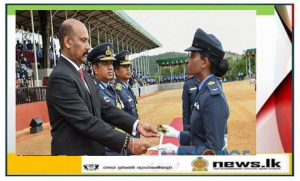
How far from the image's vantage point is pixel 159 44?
3.70 m

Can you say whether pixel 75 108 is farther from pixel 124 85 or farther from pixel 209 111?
pixel 124 85

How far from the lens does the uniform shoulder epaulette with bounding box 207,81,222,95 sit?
89.5 inches

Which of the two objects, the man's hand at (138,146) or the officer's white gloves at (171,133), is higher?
the officer's white gloves at (171,133)

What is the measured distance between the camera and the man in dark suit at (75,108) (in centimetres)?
236

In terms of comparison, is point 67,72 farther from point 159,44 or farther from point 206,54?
point 159,44

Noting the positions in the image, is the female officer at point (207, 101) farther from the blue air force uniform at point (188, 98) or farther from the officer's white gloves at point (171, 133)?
the blue air force uniform at point (188, 98)

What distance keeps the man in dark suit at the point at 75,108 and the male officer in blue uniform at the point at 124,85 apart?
1428 mm

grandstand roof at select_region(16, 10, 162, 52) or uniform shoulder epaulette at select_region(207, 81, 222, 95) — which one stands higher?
grandstand roof at select_region(16, 10, 162, 52)

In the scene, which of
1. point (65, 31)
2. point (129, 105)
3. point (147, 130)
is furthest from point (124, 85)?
point (65, 31)

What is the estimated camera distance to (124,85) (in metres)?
4.27

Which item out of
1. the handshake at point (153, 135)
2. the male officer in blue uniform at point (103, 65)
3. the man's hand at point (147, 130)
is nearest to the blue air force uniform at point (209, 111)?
the handshake at point (153, 135)

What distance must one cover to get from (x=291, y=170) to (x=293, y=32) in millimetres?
1418

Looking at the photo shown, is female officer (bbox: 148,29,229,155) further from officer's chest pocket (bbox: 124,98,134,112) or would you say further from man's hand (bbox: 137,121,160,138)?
officer's chest pocket (bbox: 124,98,134,112)

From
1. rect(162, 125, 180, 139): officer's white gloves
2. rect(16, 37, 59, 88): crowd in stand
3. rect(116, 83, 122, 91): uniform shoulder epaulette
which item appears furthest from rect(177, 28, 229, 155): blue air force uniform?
rect(16, 37, 59, 88): crowd in stand
